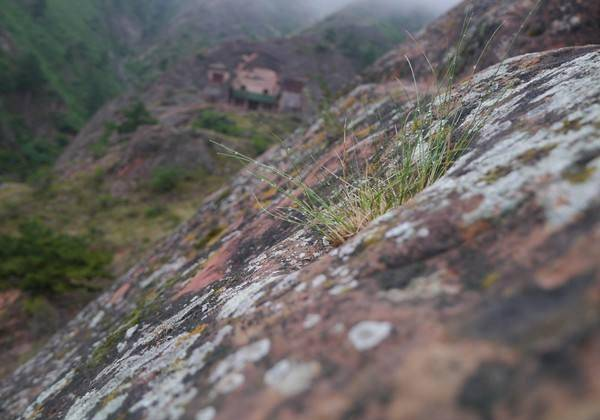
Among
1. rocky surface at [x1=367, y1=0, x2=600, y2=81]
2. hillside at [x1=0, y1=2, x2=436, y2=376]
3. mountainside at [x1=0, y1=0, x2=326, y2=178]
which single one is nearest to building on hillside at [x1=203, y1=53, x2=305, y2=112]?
hillside at [x1=0, y1=2, x2=436, y2=376]

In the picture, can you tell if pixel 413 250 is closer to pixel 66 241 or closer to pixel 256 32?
pixel 66 241

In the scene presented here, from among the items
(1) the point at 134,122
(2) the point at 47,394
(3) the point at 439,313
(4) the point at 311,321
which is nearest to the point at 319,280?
(4) the point at 311,321

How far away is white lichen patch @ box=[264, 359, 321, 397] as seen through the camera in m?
0.95

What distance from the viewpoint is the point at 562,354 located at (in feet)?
2.41

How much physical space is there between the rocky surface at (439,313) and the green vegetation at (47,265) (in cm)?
851

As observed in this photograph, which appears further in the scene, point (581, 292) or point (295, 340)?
point (295, 340)

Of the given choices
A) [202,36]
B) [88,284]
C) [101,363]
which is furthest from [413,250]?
[202,36]

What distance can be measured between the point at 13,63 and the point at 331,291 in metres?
67.0

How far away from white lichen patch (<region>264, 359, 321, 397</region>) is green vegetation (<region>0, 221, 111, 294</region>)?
9.83 meters

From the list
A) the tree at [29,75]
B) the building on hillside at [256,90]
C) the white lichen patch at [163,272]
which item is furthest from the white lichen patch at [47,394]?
the tree at [29,75]

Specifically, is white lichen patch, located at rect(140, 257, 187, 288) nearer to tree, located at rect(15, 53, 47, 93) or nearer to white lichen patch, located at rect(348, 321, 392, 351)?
white lichen patch, located at rect(348, 321, 392, 351)

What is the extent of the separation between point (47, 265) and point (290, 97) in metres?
35.9

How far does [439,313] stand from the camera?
38.0 inches

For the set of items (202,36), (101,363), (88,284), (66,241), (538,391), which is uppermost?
(202,36)
